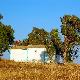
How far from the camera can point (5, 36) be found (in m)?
54.4

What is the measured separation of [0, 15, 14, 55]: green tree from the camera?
5416 cm

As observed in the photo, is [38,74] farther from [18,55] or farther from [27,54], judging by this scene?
[18,55]

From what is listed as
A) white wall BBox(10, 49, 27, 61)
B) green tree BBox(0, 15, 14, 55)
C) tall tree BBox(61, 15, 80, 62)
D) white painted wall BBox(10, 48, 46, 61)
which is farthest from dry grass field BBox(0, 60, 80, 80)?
white wall BBox(10, 49, 27, 61)

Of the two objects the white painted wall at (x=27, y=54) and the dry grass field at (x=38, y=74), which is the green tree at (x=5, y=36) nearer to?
the white painted wall at (x=27, y=54)

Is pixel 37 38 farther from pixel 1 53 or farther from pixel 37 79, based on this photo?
pixel 37 79

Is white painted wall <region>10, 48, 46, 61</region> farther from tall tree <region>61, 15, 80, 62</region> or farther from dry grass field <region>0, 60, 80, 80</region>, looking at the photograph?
dry grass field <region>0, 60, 80, 80</region>

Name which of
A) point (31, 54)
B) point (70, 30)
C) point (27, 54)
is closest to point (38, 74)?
point (70, 30)

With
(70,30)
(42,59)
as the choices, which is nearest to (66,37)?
(70,30)

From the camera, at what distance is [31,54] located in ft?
234

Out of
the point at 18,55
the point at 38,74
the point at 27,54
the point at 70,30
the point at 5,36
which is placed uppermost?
the point at 70,30

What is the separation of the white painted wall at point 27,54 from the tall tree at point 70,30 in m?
9.06

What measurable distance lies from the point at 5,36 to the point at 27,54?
1864 centimetres

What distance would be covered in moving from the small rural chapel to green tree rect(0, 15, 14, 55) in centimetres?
1454

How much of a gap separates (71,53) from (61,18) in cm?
758
